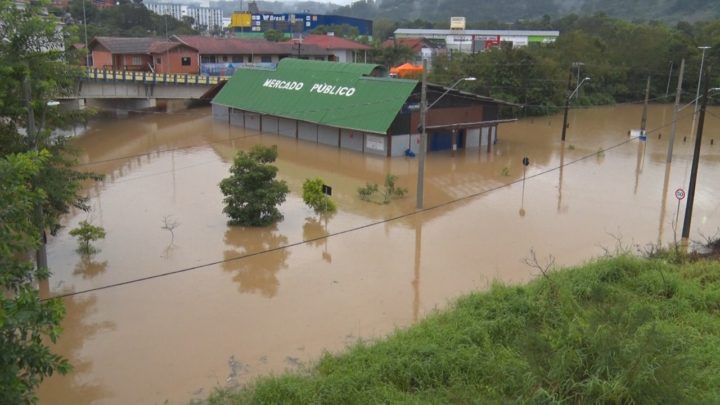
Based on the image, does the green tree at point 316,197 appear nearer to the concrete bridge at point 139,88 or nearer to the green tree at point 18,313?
the green tree at point 18,313

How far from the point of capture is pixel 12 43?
560 inches

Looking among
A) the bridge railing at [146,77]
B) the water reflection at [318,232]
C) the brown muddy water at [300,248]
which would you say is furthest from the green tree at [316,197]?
the bridge railing at [146,77]

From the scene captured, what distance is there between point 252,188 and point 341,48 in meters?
54.8

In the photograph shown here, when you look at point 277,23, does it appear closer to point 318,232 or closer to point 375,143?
point 375,143

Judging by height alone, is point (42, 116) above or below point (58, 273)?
above

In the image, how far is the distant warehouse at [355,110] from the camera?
33.7 m

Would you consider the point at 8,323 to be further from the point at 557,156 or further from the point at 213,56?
the point at 213,56

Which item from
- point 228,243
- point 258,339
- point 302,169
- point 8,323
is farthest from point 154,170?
point 8,323

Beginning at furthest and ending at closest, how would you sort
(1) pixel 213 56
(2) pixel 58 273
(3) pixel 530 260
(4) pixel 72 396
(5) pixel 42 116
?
(1) pixel 213 56 < (3) pixel 530 260 < (2) pixel 58 273 < (5) pixel 42 116 < (4) pixel 72 396

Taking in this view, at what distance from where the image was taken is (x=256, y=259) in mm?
18875

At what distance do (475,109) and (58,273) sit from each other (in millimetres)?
24062

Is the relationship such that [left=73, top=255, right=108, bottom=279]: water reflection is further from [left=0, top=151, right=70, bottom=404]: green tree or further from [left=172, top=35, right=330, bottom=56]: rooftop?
[left=172, top=35, right=330, bottom=56]: rooftop

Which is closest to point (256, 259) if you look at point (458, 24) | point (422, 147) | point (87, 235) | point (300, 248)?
point (300, 248)

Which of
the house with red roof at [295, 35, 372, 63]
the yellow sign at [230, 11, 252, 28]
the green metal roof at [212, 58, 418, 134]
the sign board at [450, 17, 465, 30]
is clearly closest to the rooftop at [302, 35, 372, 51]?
the house with red roof at [295, 35, 372, 63]
